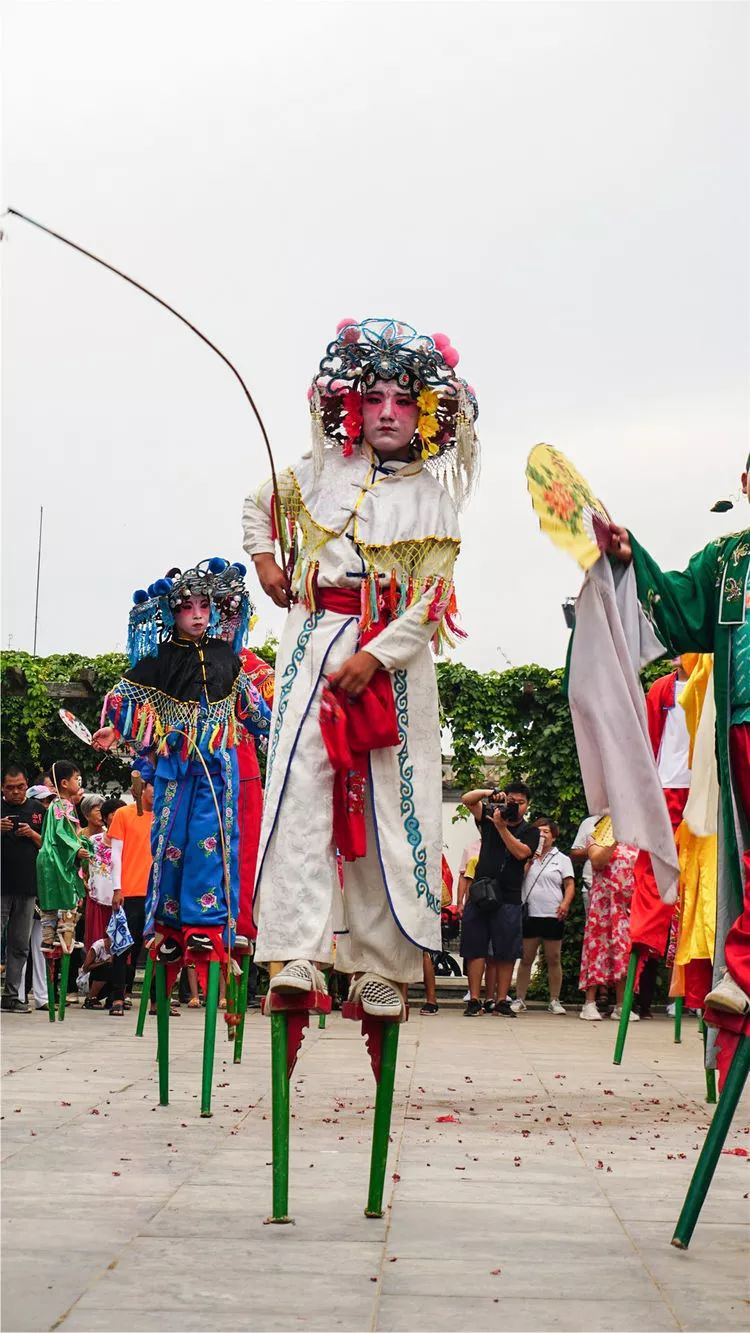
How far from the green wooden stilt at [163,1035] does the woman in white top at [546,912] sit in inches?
312

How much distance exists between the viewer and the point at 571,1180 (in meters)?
4.62

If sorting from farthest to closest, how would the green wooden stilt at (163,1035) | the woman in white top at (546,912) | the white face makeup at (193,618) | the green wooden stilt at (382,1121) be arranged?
the woman in white top at (546,912)
the white face makeup at (193,618)
the green wooden stilt at (163,1035)
the green wooden stilt at (382,1121)

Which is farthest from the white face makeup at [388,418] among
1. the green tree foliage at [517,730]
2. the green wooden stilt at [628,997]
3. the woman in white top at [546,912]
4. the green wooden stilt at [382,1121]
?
the green tree foliage at [517,730]

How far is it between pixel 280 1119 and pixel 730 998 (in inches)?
48.8

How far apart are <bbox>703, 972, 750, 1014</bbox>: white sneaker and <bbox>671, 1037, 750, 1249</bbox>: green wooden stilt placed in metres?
0.08

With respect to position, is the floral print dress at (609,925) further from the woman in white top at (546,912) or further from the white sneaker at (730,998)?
the white sneaker at (730,998)

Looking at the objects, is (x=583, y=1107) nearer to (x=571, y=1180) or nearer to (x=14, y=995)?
(x=571, y=1180)

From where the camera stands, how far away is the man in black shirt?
11.8m

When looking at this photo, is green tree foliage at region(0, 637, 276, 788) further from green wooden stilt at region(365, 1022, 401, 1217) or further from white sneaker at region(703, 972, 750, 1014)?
white sneaker at region(703, 972, 750, 1014)

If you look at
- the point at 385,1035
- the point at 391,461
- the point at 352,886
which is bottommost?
the point at 385,1035

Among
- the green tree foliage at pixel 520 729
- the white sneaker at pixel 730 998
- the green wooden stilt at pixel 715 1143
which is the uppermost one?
the green tree foliage at pixel 520 729

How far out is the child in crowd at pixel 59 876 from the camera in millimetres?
11414

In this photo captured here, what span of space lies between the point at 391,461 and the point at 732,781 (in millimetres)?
1535

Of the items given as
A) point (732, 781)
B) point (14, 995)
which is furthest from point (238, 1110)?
point (14, 995)
